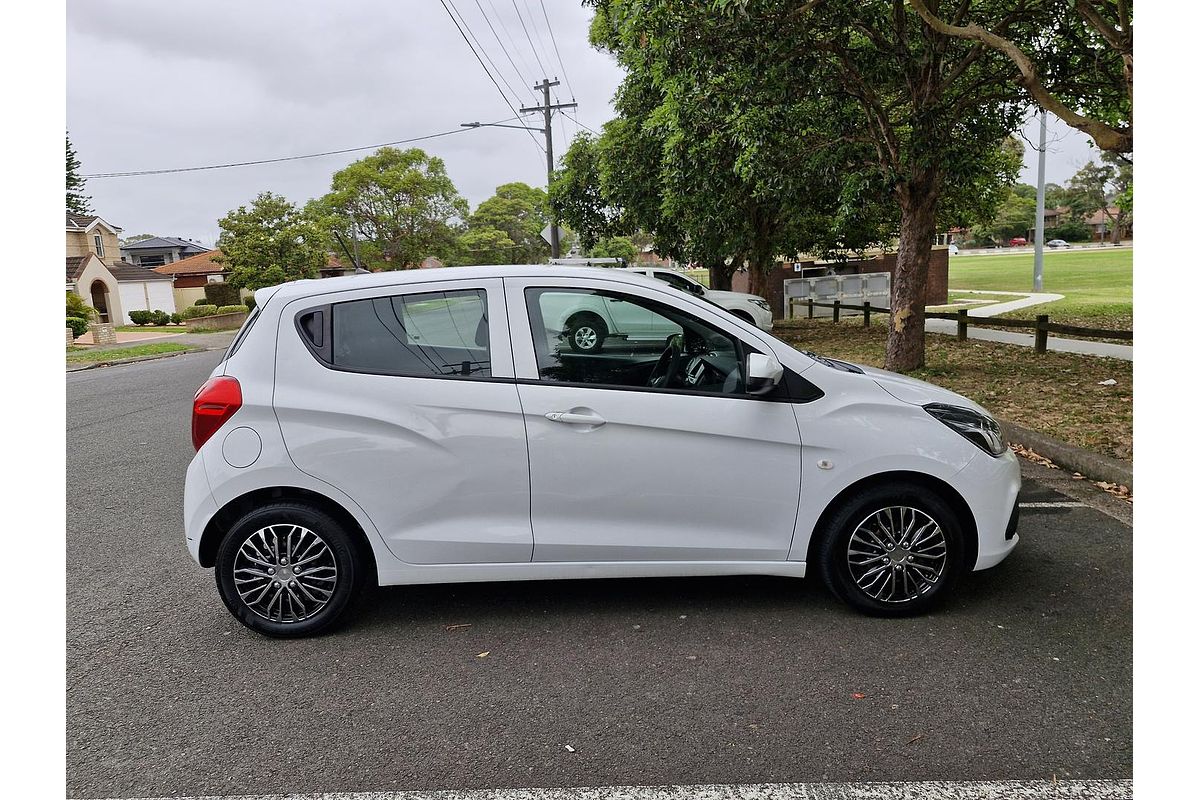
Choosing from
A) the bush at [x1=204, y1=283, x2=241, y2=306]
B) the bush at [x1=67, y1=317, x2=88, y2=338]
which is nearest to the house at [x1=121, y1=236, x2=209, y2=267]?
the bush at [x1=204, y1=283, x2=241, y2=306]

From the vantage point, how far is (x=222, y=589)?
4059 millimetres

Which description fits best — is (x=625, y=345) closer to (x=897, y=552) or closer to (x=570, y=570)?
(x=570, y=570)

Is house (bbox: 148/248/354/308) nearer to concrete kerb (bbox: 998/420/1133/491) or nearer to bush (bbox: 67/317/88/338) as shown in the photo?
bush (bbox: 67/317/88/338)

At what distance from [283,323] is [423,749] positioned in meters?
2.15

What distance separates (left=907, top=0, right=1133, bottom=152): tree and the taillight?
745cm

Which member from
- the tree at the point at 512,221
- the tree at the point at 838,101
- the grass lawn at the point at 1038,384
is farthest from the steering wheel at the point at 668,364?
the tree at the point at 512,221

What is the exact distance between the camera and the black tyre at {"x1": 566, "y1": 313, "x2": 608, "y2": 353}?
418 cm

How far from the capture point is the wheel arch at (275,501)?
160 inches

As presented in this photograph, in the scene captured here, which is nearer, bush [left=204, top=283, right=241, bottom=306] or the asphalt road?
the asphalt road

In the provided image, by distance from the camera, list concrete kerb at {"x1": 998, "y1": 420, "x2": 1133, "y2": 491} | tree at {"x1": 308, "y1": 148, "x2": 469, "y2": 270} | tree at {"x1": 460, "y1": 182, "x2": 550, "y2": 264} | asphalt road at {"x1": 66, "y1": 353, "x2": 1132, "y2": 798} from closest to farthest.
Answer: asphalt road at {"x1": 66, "y1": 353, "x2": 1132, "y2": 798} < concrete kerb at {"x1": 998, "y1": 420, "x2": 1133, "y2": 491} < tree at {"x1": 308, "y1": 148, "x2": 469, "y2": 270} < tree at {"x1": 460, "y1": 182, "x2": 550, "y2": 264}

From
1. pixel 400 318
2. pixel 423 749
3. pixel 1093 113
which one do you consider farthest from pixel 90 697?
pixel 1093 113

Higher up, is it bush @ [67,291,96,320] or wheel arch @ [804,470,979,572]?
bush @ [67,291,96,320]

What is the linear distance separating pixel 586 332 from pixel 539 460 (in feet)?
2.34

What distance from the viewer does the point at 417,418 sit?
399 cm
